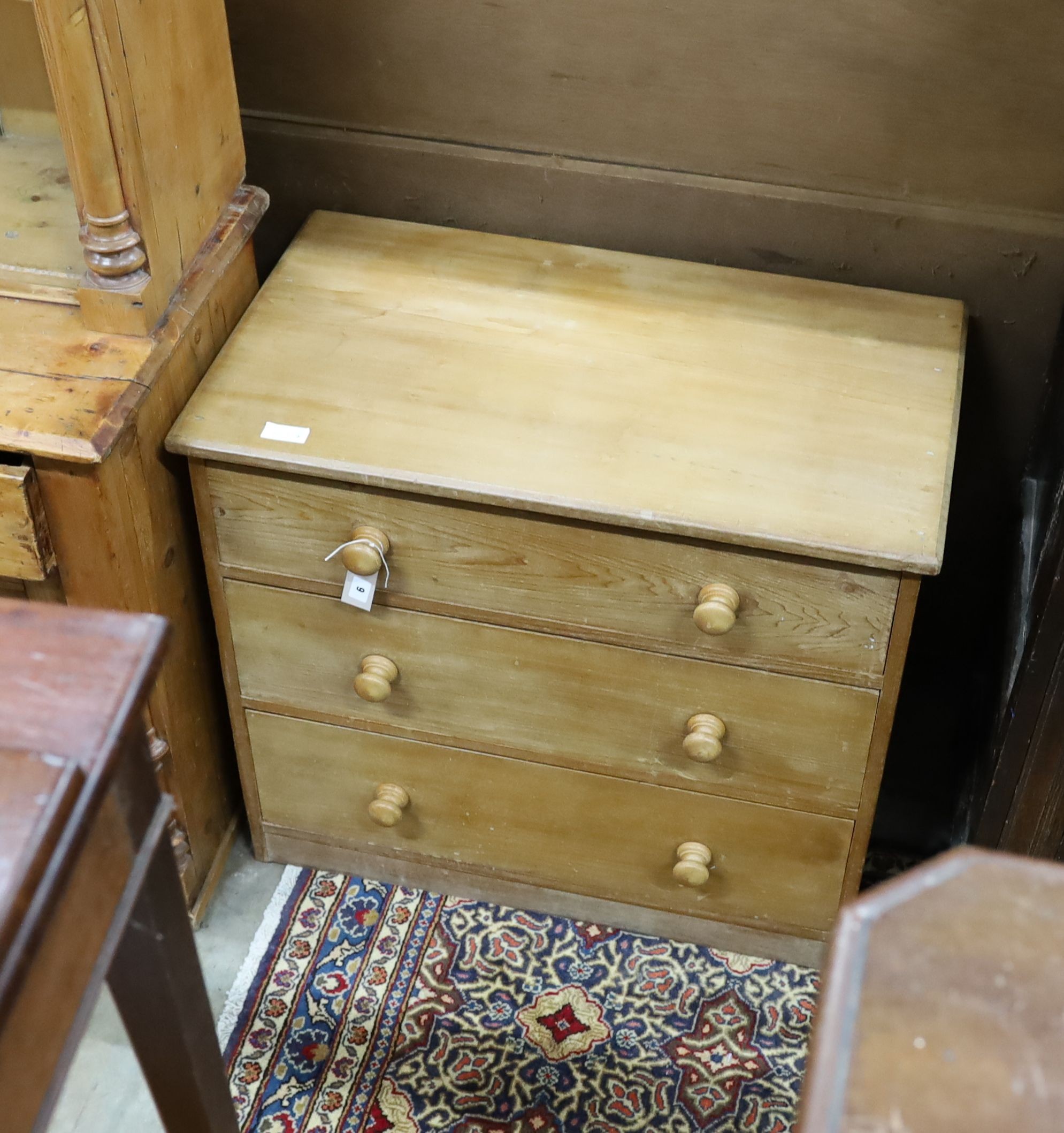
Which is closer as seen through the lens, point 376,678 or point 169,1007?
point 169,1007

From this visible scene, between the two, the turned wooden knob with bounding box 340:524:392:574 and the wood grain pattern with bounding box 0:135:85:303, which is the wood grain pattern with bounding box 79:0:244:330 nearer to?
the wood grain pattern with bounding box 0:135:85:303

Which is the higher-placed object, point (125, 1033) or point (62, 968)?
point (62, 968)

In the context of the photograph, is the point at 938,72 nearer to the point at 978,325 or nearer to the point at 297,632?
the point at 978,325

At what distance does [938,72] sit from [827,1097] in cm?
117

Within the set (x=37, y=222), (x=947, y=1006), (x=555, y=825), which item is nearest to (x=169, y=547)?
(x=37, y=222)

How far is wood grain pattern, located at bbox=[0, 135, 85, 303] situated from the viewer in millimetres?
1361

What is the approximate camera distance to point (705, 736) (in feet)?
4.48

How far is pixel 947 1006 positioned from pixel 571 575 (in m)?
0.79

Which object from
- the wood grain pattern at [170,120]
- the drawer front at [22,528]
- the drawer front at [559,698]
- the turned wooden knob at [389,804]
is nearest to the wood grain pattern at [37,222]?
the wood grain pattern at [170,120]

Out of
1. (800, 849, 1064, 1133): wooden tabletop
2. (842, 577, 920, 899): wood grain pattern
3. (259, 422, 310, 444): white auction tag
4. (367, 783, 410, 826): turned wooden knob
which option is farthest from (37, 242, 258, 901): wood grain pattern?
(800, 849, 1064, 1133): wooden tabletop

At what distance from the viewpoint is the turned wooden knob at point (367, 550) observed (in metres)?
1.30

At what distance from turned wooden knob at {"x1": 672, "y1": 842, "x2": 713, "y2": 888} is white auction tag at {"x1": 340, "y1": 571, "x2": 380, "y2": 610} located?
0.48 m

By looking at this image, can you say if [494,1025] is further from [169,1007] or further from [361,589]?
[169,1007]

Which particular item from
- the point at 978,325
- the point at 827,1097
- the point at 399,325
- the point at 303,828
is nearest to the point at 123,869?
the point at 827,1097
